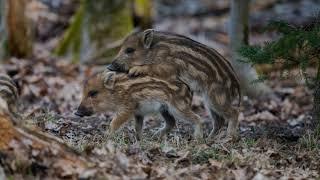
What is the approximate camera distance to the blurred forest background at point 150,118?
231 inches

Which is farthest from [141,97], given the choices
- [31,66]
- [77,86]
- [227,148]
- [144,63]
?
[31,66]

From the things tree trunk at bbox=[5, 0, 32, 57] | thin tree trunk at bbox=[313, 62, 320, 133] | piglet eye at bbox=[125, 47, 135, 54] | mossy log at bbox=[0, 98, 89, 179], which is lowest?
mossy log at bbox=[0, 98, 89, 179]

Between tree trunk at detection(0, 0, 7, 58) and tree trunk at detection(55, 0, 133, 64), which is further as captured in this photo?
tree trunk at detection(55, 0, 133, 64)

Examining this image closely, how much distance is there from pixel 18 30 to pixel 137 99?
→ 7001mm

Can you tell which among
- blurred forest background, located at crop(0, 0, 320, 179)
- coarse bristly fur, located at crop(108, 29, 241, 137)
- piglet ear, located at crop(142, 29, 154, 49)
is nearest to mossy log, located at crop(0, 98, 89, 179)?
blurred forest background, located at crop(0, 0, 320, 179)

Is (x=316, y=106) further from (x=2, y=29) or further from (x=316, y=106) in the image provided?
(x=2, y=29)

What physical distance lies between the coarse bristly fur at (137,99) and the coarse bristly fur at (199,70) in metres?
0.16

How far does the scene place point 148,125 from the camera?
383 inches

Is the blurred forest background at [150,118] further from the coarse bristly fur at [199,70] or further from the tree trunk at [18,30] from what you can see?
the coarse bristly fur at [199,70]

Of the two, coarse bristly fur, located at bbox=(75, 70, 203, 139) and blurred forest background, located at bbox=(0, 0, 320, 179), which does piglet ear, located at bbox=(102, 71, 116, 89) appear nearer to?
coarse bristly fur, located at bbox=(75, 70, 203, 139)

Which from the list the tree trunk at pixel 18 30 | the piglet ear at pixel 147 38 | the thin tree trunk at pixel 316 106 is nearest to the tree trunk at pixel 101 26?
the tree trunk at pixel 18 30

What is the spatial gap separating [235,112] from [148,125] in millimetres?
1832

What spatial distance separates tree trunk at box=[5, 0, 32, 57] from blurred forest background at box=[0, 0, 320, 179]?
19mm

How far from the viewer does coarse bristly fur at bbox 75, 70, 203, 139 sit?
782 centimetres
